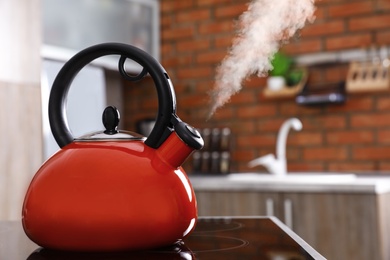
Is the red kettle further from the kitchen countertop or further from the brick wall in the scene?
the brick wall

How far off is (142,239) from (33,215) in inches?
6.8

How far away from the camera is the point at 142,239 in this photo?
0.86 meters

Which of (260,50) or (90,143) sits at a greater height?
(260,50)

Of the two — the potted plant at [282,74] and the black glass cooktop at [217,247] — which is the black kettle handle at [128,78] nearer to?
the black glass cooktop at [217,247]

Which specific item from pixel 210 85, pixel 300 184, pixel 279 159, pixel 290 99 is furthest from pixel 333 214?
pixel 210 85

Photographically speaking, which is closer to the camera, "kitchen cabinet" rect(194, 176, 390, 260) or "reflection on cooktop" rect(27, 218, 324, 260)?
"reflection on cooktop" rect(27, 218, 324, 260)

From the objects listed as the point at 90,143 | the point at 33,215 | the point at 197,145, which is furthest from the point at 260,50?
the point at 33,215

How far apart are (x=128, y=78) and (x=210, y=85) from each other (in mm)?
2772

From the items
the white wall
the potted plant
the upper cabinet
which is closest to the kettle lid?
the white wall

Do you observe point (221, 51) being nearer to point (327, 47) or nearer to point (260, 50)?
point (327, 47)

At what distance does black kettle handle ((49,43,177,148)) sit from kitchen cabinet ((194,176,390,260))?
5.94 ft

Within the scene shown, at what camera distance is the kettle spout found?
2.93 ft

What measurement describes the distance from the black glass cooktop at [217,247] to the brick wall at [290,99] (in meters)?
2.06

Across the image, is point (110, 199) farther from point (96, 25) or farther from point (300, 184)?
point (96, 25)
